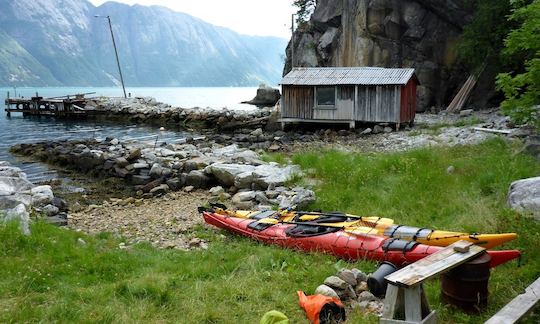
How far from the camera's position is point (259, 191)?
12867mm

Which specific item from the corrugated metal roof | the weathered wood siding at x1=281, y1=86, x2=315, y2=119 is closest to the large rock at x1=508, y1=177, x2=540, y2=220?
the corrugated metal roof

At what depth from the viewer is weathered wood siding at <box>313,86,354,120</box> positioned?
85.3 feet

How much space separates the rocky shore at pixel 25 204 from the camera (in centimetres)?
854

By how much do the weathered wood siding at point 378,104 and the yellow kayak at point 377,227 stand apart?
17.1m

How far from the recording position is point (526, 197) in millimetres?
7574

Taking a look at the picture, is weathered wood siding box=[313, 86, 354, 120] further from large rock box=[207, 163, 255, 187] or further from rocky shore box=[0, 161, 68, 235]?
rocky shore box=[0, 161, 68, 235]

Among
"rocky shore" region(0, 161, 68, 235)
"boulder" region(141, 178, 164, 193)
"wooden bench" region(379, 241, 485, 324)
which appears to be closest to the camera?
"wooden bench" region(379, 241, 485, 324)

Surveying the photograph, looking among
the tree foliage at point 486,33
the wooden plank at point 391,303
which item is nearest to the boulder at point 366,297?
the wooden plank at point 391,303

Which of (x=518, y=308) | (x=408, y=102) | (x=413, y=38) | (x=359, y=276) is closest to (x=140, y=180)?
(x=359, y=276)

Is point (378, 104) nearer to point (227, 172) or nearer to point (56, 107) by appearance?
point (227, 172)

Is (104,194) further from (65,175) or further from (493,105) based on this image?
(493,105)

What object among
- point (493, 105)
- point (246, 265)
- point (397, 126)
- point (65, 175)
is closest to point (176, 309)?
point (246, 265)

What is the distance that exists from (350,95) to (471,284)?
21458 millimetres

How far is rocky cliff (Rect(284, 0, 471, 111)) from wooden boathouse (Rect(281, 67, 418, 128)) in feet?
28.4
